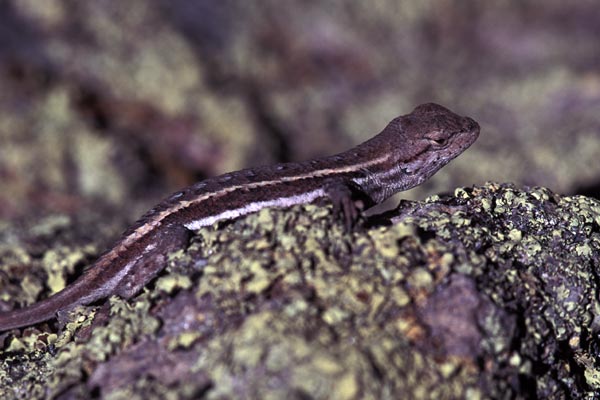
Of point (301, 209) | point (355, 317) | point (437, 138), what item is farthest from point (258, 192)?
point (355, 317)

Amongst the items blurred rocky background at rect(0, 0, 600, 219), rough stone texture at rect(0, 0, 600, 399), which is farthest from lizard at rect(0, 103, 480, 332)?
blurred rocky background at rect(0, 0, 600, 219)

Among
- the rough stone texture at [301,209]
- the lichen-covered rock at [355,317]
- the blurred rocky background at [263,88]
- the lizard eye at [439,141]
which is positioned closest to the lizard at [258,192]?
the lizard eye at [439,141]

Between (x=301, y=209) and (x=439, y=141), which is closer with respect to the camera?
(x=301, y=209)

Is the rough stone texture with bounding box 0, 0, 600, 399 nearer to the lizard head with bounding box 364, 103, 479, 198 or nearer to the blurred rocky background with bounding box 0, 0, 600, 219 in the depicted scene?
the blurred rocky background with bounding box 0, 0, 600, 219

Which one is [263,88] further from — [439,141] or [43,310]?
[43,310]

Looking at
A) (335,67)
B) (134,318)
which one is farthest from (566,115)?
(134,318)

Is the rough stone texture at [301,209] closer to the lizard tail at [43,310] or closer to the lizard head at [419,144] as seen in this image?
the lizard tail at [43,310]
